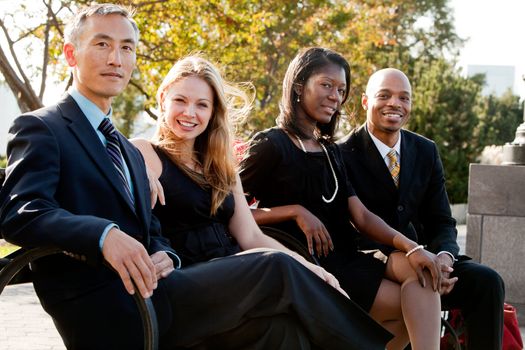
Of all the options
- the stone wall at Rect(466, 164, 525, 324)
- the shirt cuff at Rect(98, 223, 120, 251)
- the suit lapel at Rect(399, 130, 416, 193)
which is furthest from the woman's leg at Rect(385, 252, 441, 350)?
the stone wall at Rect(466, 164, 525, 324)

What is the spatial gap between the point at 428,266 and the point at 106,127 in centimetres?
184

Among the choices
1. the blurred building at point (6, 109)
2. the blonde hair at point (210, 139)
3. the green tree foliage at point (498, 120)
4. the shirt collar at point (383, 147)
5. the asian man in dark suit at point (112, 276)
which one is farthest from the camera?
the blurred building at point (6, 109)

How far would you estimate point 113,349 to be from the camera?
10.3ft

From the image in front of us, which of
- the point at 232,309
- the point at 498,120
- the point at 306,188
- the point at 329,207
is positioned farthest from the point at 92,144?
the point at 498,120

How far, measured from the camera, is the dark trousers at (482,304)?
14.6ft

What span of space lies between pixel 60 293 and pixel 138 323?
300 mm

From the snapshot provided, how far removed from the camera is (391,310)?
4.47 m

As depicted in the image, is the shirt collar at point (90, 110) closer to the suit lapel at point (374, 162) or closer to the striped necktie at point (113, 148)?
the striped necktie at point (113, 148)

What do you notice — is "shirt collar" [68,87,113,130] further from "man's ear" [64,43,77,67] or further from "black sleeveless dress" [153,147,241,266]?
"black sleeveless dress" [153,147,241,266]

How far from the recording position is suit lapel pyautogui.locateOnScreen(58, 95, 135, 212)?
3.22 m

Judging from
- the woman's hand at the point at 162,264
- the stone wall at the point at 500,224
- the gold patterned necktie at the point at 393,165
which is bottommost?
the stone wall at the point at 500,224

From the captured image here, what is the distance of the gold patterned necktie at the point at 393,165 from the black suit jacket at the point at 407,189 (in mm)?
48

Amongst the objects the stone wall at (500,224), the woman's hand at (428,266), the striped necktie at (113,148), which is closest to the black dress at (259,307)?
the striped necktie at (113,148)

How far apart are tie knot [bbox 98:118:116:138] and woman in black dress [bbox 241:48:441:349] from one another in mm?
1319
